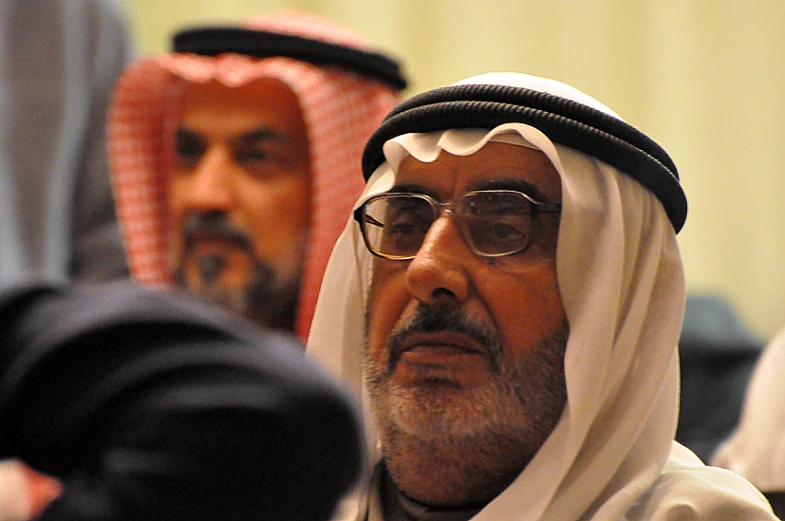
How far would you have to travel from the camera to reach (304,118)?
2557 millimetres

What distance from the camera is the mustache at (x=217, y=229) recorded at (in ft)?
8.07

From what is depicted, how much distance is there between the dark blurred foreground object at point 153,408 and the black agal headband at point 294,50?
6.70 ft

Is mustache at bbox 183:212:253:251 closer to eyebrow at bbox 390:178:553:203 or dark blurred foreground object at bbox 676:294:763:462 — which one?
eyebrow at bbox 390:178:553:203

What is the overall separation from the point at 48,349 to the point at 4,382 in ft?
0.11

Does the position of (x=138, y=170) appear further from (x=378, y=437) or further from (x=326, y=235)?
(x=378, y=437)

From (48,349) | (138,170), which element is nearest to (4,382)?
(48,349)

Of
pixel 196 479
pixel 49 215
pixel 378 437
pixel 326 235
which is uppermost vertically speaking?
pixel 196 479

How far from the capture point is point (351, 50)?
102 inches

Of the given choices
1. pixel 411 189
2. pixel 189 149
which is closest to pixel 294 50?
pixel 189 149

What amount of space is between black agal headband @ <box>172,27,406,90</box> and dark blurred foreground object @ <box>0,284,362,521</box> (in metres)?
2.04

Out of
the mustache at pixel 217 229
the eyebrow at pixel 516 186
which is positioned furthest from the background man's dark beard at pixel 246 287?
the eyebrow at pixel 516 186

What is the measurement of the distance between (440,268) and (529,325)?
0.14 metres

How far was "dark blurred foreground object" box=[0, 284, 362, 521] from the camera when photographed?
0.59 meters

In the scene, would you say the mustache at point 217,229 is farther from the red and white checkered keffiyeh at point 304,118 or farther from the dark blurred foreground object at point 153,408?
the dark blurred foreground object at point 153,408
